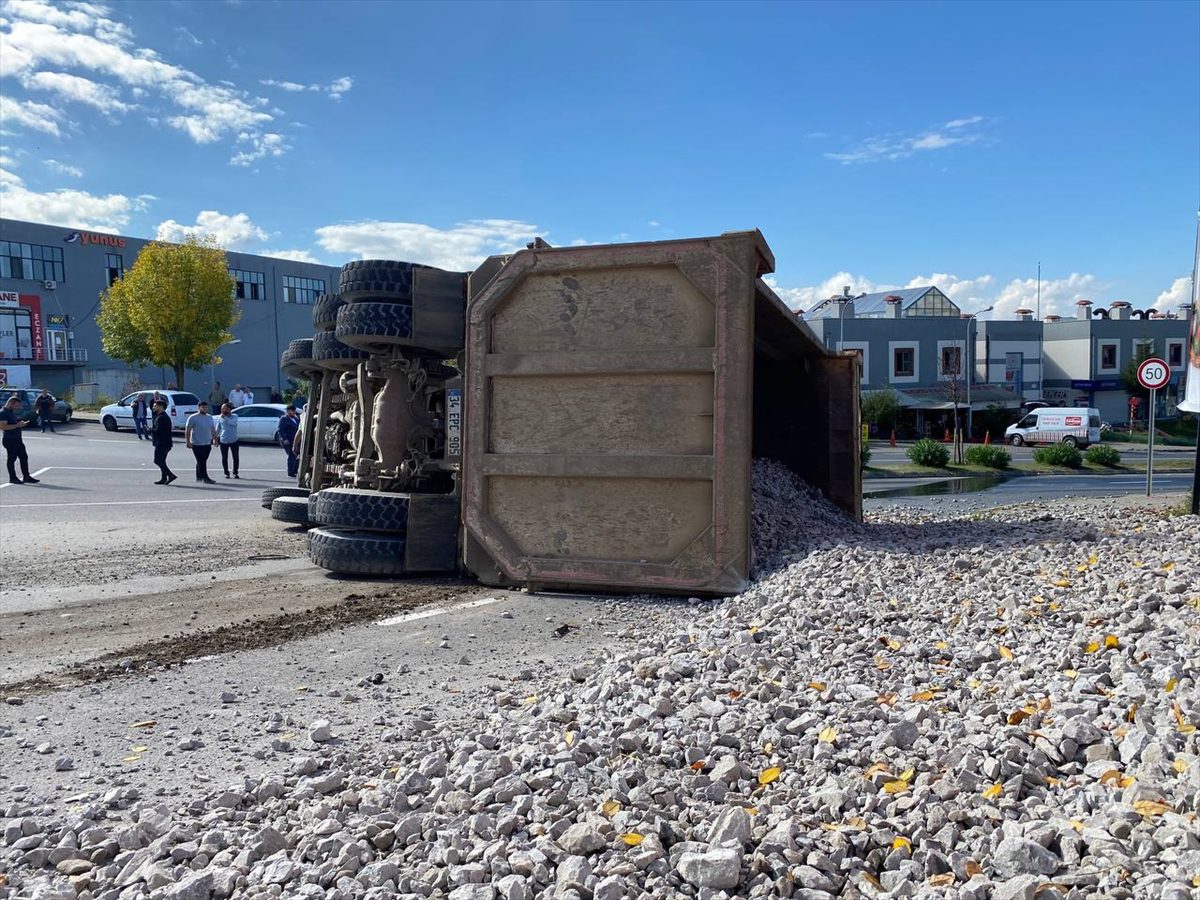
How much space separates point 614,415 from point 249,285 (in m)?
58.1

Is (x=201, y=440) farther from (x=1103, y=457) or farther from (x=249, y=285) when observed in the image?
(x=249, y=285)

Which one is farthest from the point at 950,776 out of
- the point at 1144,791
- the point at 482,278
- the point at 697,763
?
the point at 482,278

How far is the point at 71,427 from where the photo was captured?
1409 inches

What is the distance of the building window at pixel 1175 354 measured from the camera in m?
56.6

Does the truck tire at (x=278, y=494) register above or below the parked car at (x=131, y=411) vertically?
below

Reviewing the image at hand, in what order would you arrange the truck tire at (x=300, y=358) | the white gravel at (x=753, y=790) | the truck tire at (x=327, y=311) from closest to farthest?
1. the white gravel at (x=753, y=790)
2. the truck tire at (x=327, y=311)
3. the truck tire at (x=300, y=358)

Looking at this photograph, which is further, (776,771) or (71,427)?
(71,427)

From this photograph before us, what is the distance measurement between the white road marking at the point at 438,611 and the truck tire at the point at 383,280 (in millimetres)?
2653

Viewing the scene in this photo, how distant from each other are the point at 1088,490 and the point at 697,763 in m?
19.9

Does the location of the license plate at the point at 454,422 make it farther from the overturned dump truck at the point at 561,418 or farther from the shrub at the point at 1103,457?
the shrub at the point at 1103,457

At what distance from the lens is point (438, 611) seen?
6.39 metres

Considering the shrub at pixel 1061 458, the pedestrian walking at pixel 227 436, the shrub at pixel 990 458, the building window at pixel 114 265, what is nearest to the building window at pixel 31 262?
the building window at pixel 114 265

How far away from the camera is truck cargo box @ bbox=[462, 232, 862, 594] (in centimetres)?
652

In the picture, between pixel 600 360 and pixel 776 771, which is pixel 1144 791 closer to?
pixel 776 771
